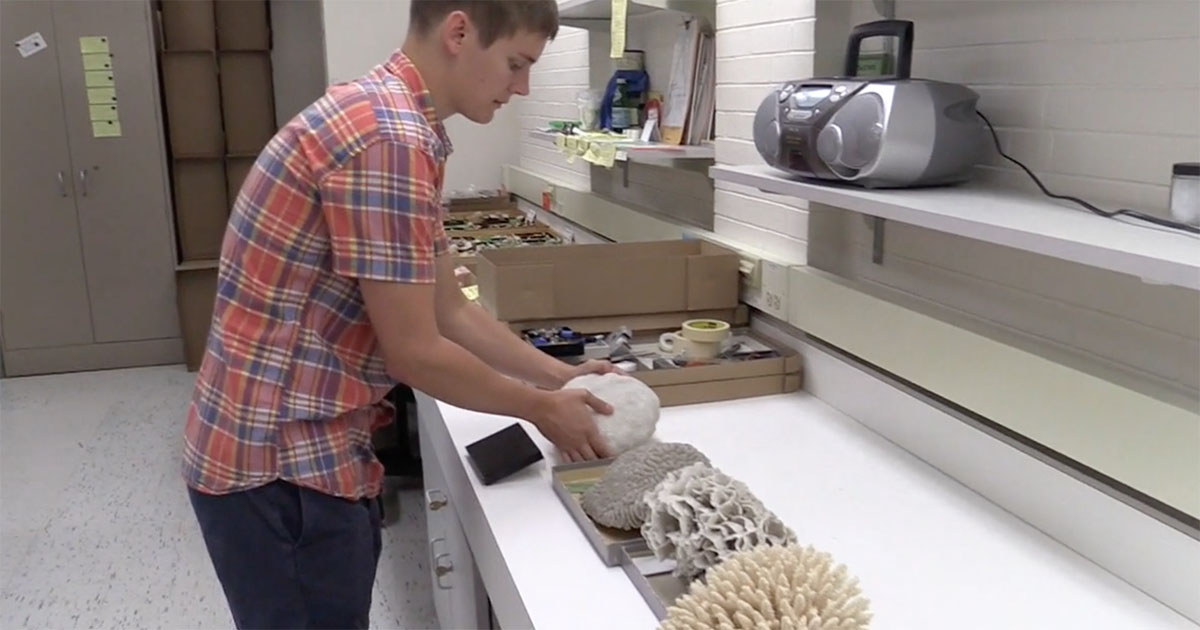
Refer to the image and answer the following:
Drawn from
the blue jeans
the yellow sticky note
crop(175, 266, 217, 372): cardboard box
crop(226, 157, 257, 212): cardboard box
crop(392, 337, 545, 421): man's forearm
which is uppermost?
the yellow sticky note

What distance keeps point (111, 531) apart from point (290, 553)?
2.20m

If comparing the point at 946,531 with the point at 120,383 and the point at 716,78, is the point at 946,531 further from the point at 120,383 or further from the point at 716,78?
the point at 120,383

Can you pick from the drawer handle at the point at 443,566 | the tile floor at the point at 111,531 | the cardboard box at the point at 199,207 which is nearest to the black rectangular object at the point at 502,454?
the drawer handle at the point at 443,566

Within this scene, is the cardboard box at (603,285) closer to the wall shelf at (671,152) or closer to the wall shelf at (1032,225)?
the wall shelf at (671,152)

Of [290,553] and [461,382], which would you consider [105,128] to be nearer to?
[290,553]

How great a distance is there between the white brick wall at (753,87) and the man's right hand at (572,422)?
2.30 feet

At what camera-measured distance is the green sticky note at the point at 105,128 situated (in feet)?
15.8

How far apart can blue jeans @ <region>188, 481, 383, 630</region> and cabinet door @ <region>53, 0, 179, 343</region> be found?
411cm

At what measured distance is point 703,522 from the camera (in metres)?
1.07

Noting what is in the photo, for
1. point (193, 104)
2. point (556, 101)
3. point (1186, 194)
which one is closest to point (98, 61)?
point (193, 104)

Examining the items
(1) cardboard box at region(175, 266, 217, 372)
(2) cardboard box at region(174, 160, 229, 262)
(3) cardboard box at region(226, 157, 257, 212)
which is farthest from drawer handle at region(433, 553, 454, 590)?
(3) cardboard box at region(226, 157, 257, 212)

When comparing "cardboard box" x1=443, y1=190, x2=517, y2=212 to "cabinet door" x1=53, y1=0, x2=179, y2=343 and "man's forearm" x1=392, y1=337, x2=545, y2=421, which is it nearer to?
"cabinet door" x1=53, y1=0, x2=179, y2=343

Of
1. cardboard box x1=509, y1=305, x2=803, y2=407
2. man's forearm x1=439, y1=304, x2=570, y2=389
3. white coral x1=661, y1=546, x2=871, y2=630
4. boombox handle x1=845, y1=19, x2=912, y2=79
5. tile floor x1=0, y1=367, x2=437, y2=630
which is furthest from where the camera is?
tile floor x1=0, y1=367, x2=437, y2=630

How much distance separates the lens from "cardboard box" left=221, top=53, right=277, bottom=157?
513 cm
